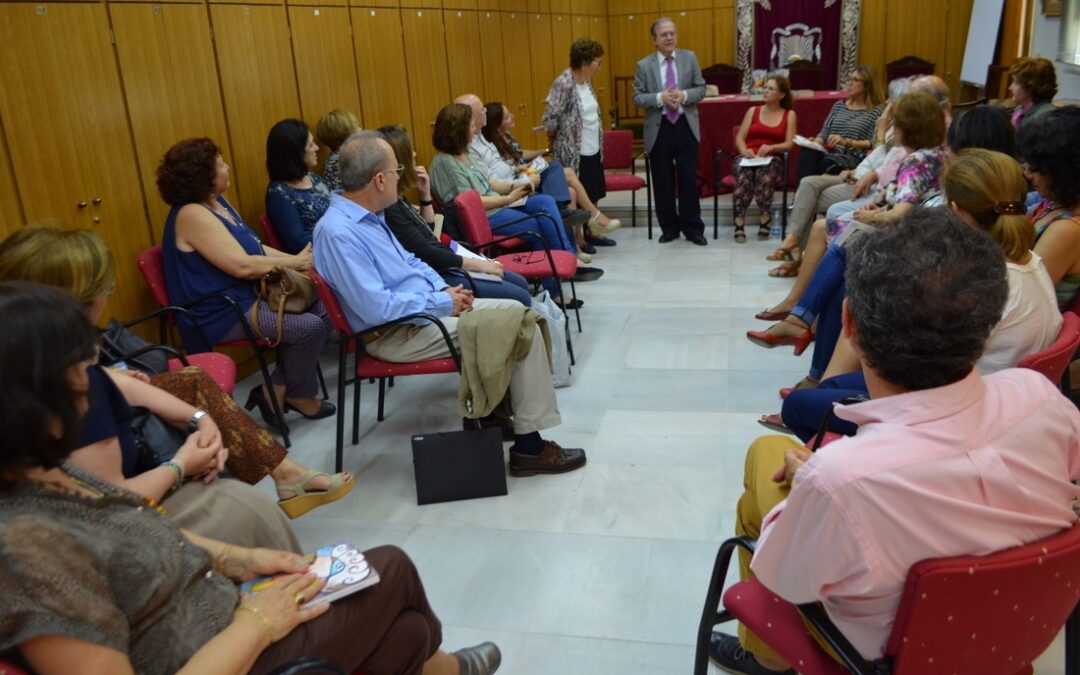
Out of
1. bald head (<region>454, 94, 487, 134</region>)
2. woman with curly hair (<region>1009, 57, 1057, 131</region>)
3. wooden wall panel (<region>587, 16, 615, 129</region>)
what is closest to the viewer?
woman with curly hair (<region>1009, 57, 1057, 131</region>)

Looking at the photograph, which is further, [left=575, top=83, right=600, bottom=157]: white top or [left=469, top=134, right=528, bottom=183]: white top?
[left=575, top=83, right=600, bottom=157]: white top

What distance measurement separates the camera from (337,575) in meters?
1.65

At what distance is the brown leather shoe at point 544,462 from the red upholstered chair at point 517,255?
1116mm

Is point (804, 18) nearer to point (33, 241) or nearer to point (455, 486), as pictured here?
point (455, 486)

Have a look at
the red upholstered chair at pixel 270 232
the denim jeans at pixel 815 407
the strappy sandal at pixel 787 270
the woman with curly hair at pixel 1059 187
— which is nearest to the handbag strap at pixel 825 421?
the denim jeans at pixel 815 407

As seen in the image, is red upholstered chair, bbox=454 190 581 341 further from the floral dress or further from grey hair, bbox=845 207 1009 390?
A: grey hair, bbox=845 207 1009 390

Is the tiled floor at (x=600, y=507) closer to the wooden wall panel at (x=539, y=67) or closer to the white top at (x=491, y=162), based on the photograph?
the white top at (x=491, y=162)

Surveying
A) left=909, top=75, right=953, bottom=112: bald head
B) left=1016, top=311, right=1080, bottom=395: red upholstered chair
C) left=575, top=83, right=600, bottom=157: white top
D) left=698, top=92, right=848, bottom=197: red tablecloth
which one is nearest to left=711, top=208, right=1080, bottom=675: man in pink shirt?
left=1016, top=311, right=1080, bottom=395: red upholstered chair

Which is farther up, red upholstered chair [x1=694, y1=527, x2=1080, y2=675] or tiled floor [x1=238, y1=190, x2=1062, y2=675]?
red upholstered chair [x1=694, y1=527, x2=1080, y2=675]

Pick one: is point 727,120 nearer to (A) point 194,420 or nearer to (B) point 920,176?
(B) point 920,176

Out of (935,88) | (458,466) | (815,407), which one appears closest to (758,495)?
(815,407)

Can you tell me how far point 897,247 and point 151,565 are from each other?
1.29 meters

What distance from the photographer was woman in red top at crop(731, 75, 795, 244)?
6.75 metres

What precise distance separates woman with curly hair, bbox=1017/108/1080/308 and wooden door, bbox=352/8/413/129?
13.0ft
